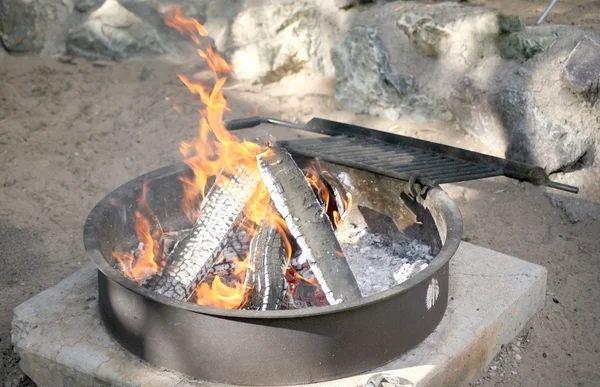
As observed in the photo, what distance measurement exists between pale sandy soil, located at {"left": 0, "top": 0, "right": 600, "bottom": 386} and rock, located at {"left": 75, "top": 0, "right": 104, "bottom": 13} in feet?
1.34

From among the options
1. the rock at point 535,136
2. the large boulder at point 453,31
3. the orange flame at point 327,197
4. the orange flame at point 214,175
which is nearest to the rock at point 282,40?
the large boulder at point 453,31

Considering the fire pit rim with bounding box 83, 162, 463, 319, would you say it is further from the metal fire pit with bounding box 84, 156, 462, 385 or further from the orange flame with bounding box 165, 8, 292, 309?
the orange flame with bounding box 165, 8, 292, 309

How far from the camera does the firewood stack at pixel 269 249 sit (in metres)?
2.86

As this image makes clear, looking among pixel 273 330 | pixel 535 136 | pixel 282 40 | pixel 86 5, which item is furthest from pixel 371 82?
pixel 273 330

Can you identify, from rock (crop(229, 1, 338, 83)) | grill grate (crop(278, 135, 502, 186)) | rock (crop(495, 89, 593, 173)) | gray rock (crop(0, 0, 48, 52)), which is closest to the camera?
grill grate (crop(278, 135, 502, 186))

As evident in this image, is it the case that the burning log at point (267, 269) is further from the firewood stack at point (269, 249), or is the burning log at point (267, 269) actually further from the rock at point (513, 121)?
the rock at point (513, 121)

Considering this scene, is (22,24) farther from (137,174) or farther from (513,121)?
(513,121)


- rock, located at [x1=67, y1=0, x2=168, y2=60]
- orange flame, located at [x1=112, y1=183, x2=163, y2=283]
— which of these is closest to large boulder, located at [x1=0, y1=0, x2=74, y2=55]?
rock, located at [x1=67, y1=0, x2=168, y2=60]

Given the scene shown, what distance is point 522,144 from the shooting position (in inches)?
173

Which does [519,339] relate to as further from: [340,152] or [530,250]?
[340,152]

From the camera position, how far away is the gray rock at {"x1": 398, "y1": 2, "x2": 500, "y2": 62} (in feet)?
15.0

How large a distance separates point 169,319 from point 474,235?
80.2 inches

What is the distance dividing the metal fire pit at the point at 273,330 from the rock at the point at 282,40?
2.63m

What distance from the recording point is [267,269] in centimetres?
292
